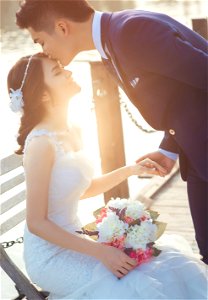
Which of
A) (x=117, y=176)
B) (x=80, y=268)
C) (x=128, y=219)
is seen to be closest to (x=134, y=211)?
(x=128, y=219)

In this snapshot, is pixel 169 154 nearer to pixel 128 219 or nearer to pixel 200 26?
pixel 128 219

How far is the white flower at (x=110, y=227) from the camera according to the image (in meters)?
2.55

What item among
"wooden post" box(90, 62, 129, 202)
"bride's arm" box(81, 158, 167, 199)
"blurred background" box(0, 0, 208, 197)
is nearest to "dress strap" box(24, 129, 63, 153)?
"blurred background" box(0, 0, 208, 197)

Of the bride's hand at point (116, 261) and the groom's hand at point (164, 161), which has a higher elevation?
the groom's hand at point (164, 161)

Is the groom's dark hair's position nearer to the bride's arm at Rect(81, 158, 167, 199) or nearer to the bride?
the bride

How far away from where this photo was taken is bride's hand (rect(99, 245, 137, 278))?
249 cm

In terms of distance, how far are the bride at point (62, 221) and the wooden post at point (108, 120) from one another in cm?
139

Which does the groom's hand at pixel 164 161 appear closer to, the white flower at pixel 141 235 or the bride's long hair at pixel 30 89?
the white flower at pixel 141 235

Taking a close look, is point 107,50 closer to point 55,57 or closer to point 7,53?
point 55,57

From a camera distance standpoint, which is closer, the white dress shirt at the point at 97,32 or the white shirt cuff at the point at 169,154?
the white dress shirt at the point at 97,32

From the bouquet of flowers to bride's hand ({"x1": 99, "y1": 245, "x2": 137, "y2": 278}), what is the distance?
0.04m

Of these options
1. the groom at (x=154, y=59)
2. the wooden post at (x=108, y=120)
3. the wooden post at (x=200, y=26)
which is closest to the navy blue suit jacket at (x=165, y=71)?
the groom at (x=154, y=59)

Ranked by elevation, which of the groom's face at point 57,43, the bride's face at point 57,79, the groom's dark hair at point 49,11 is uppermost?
the groom's dark hair at point 49,11

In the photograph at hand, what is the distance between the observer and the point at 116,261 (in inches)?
98.2
